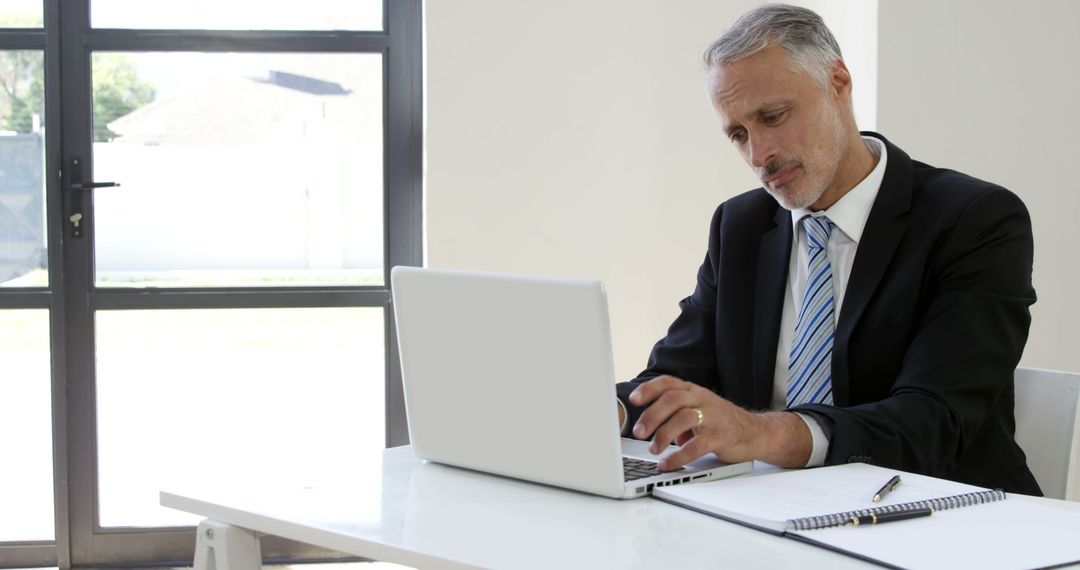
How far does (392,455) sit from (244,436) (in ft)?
7.17

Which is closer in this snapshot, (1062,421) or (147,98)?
(1062,421)

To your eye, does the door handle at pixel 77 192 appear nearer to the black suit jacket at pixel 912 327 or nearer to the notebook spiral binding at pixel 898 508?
the black suit jacket at pixel 912 327

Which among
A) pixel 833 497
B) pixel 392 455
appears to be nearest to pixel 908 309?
pixel 833 497

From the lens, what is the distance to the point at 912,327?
1596mm

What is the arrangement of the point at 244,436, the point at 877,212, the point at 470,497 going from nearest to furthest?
the point at 470,497 → the point at 877,212 → the point at 244,436

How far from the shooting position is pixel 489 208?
10.8ft

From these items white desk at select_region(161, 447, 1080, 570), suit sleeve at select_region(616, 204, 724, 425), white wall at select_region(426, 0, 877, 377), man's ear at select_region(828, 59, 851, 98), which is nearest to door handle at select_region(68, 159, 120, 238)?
white wall at select_region(426, 0, 877, 377)

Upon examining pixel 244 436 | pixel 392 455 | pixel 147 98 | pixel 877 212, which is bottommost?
pixel 244 436

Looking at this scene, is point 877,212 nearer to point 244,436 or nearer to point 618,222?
point 618,222

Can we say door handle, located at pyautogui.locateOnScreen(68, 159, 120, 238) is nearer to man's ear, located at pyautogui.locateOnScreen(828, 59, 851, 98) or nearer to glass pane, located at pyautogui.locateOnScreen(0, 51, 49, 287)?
glass pane, located at pyautogui.locateOnScreen(0, 51, 49, 287)

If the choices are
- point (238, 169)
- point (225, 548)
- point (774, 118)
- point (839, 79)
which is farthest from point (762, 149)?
point (238, 169)

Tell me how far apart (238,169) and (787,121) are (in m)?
2.20

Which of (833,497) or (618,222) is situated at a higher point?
(618,222)

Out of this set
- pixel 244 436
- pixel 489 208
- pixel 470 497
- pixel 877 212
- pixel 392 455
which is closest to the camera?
pixel 470 497
